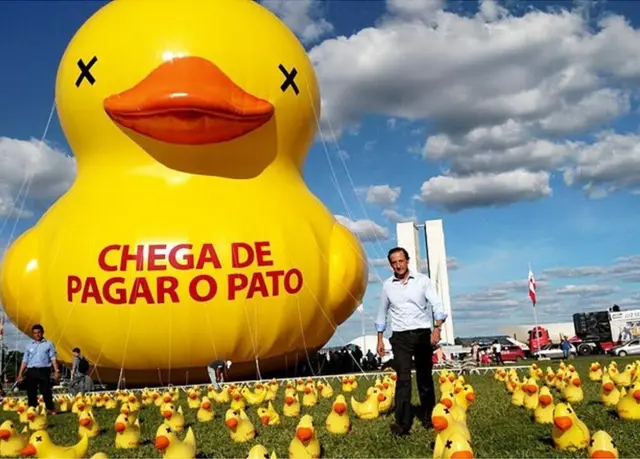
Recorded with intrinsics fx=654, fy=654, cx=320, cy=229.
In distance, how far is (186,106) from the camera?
10.2 metres

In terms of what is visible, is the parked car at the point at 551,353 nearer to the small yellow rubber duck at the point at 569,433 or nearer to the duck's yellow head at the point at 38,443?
A: the small yellow rubber duck at the point at 569,433

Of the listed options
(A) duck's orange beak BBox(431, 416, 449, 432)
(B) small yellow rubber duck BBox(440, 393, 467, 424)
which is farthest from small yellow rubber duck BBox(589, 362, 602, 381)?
(A) duck's orange beak BBox(431, 416, 449, 432)

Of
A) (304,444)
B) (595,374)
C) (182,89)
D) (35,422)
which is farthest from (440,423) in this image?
(182,89)

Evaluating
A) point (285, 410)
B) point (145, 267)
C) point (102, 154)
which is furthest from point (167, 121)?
point (285, 410)

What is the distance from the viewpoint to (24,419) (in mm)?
7375

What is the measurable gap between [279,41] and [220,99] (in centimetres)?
213

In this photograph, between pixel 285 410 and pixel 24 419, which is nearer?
pixel 285 410

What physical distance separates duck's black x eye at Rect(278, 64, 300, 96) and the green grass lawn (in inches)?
245

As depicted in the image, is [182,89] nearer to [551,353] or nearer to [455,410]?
[455,410]

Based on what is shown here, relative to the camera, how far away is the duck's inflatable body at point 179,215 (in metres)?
10.3

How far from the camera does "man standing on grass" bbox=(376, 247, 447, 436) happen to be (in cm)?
532

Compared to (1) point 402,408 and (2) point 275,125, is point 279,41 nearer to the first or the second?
(2) point 275,125

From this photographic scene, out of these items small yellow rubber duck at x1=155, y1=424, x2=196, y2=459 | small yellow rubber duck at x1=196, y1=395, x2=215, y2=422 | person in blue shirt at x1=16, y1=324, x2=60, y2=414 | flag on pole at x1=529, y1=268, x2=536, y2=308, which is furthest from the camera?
flag on pole at x1=529, y1=268, x2=536, y2=308

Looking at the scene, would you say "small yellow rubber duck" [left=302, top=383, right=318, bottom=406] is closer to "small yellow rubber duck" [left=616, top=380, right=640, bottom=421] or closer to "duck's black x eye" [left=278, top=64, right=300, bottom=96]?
"small yellow rubber duck" [left=616, top=380, right=640, bottom=421]
